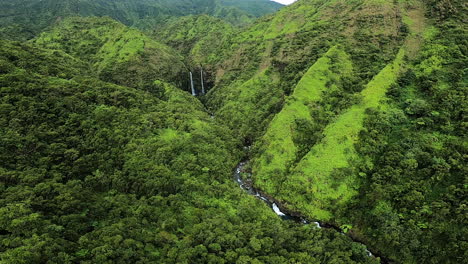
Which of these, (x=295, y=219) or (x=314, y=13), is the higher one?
(x=314, y=13)

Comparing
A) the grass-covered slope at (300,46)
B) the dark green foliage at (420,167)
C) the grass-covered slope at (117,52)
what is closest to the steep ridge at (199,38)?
the grass-covered slope at (300,46)

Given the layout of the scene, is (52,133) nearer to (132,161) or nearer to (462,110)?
(132,161)

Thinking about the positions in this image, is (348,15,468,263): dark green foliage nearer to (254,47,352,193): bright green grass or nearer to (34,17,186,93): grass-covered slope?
(254,47,352,193): bright green grass

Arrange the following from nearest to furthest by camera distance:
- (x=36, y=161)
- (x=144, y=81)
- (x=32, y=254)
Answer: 1. (x=32, y=254)
2. (x=36, y=161)
3. (x=144, y=81)

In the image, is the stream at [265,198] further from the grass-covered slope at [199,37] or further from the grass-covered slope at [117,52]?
the grass-covered slope at [199,37]

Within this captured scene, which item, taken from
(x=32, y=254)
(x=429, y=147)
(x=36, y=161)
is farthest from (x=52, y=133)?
(x=429, y=147)

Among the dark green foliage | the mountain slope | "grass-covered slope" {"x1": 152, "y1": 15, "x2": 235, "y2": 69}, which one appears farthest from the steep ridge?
the dark green foliage

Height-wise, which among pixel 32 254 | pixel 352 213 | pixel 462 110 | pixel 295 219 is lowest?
pixel 295 219
